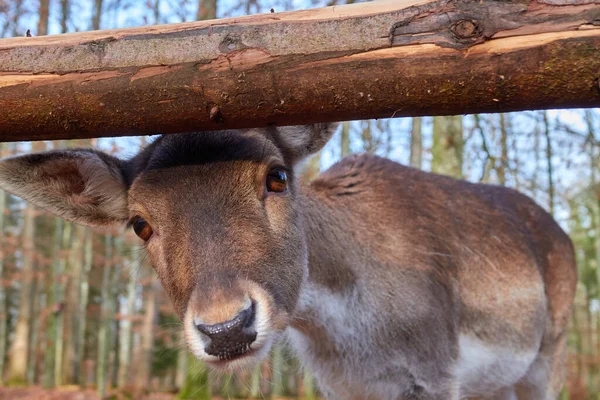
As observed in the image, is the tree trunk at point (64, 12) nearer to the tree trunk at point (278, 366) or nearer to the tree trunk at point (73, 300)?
the tree trunk at point (73, 300)

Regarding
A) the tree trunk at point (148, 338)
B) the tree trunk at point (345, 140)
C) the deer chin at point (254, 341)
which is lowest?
the tree trunk at point (148, 338)

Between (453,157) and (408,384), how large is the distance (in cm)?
627

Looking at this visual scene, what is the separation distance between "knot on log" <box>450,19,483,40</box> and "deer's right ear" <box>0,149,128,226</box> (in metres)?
2.61

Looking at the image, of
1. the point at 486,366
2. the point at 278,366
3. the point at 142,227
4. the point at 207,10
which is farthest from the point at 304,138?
the point at 278,366

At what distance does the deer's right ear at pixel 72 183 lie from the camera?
3922mm

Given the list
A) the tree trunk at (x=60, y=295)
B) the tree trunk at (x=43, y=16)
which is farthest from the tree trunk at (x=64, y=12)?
the tree trunk at (x=60, y=295)

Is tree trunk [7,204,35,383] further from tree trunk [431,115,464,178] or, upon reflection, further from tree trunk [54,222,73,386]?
tree trunk [431,115,464,178]

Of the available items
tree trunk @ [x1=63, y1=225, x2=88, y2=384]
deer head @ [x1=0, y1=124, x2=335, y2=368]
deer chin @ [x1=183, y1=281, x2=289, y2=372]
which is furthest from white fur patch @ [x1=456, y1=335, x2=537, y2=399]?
tree trunk @ [x1=63, y1=225, x2=88, y2=384]

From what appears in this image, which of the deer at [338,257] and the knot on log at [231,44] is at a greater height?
the knot on log at [231,44]

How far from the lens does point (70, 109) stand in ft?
9.48

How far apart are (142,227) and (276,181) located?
91 centimetres

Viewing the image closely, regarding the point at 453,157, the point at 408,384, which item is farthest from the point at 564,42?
the point at 453,157

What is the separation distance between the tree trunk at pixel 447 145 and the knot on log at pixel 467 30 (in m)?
8.31

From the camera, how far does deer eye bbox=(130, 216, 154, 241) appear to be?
4000 millimetres
